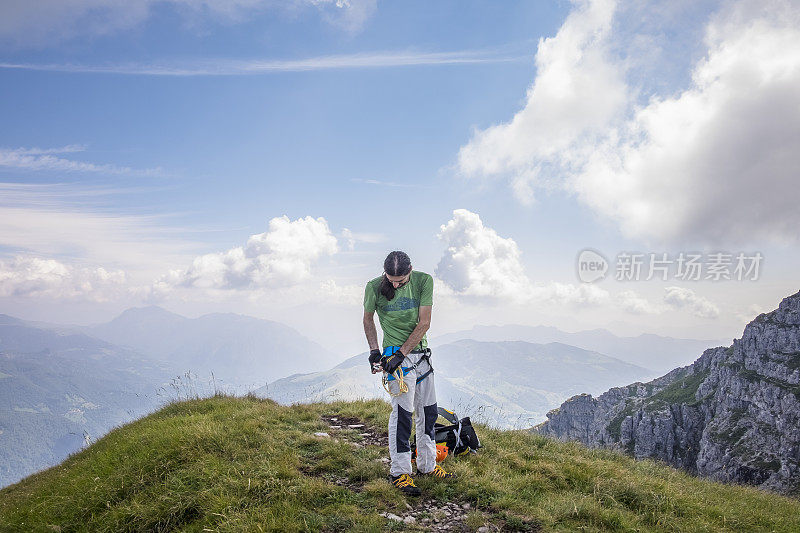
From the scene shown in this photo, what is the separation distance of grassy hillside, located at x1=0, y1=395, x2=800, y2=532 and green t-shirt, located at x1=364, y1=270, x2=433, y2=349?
265cm

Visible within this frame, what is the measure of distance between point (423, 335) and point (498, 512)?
313 cm

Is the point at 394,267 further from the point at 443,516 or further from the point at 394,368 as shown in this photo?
the point at 443,516

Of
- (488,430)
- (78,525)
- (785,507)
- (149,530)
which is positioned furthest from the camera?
(488,430)

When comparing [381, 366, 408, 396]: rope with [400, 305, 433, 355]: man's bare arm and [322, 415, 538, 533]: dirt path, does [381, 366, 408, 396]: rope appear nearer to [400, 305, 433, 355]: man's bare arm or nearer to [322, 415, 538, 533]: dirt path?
[400, 305, 433, 355]: man's bare arm

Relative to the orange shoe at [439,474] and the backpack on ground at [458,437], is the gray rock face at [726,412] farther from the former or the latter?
the orange shoe at [439,474]

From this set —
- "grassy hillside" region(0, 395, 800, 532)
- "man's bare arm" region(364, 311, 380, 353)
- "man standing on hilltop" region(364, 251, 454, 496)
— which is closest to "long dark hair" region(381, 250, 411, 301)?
"man standing on hilltop" region(364, 251, 454, 496)

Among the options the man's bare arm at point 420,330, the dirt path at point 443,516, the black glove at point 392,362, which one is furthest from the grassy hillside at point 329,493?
the man's bare arm at point 420,330

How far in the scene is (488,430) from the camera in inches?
436

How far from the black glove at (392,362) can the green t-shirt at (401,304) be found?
30 cm

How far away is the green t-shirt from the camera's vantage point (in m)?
7.29

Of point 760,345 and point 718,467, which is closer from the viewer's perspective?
point 718,467

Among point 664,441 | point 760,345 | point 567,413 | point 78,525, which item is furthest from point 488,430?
point 760,345

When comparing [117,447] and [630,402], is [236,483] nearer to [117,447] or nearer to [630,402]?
[117,447]

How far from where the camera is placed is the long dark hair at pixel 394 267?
A: 6996 mm
